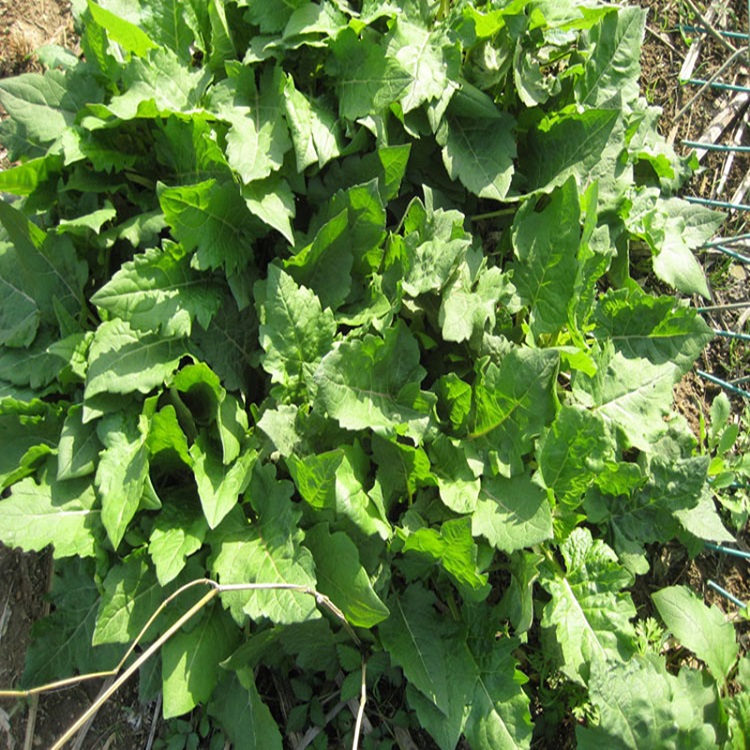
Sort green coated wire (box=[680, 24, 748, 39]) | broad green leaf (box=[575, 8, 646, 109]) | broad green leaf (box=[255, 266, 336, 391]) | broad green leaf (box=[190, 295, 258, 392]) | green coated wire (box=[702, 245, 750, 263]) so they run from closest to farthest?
broad green leaf (box=[255, 266, 336, 391]) < broad green leaf (box=[190, 295, 258, 392]) < broad green leaf (box=[575, 8, 646, 109]) < green coated wire (box=[702, 245, 750, 263]) < green coated wire (box=[680, 24, 748, 39])

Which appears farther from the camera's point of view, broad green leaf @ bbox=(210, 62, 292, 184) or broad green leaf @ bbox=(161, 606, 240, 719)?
broad green leaf @ bbox=(210, 62, 292, 184)

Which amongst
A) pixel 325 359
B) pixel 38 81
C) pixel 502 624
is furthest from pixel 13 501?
pixel 502 624

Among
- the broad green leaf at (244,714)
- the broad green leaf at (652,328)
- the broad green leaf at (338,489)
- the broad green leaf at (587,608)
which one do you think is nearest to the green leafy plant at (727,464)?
the broad green leaf at (652,328)

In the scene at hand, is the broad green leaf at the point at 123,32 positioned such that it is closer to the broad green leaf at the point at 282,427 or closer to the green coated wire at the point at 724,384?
the broad green leaf at the point at 282,427

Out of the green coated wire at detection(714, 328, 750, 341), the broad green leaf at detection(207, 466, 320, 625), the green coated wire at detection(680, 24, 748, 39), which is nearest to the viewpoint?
the broad green leaf at detection(207, 466, 320, 625)

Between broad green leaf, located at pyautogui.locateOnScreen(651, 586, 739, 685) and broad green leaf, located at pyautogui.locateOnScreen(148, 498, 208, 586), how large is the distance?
5.48 feet

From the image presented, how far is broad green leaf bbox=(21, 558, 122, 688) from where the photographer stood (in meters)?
2.67

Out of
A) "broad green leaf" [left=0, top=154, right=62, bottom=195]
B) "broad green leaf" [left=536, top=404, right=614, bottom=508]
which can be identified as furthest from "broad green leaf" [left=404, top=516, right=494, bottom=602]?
"broad green leaf" [left=0, top=154, right=62, bottom=195]

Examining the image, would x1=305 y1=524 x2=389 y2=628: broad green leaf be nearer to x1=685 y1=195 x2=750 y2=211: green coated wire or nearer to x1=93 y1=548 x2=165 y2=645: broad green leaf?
x1=93 y1=548 x2=165 y2=645: broad green leaf

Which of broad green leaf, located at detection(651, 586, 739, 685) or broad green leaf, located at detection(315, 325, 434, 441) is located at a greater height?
broad green leaf, located at detection(315, 325, 434, 441)

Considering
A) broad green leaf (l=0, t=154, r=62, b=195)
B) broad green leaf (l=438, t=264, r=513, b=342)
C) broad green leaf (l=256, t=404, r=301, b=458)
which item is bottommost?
broad green leaf (l=256, t=404, r=301, b=458)

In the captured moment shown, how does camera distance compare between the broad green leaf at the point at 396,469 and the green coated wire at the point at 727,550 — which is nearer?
the broad green leaf at the point at 396,469

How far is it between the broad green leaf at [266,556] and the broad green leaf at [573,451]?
83 centimetres

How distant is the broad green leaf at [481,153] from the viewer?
287 centimetres
